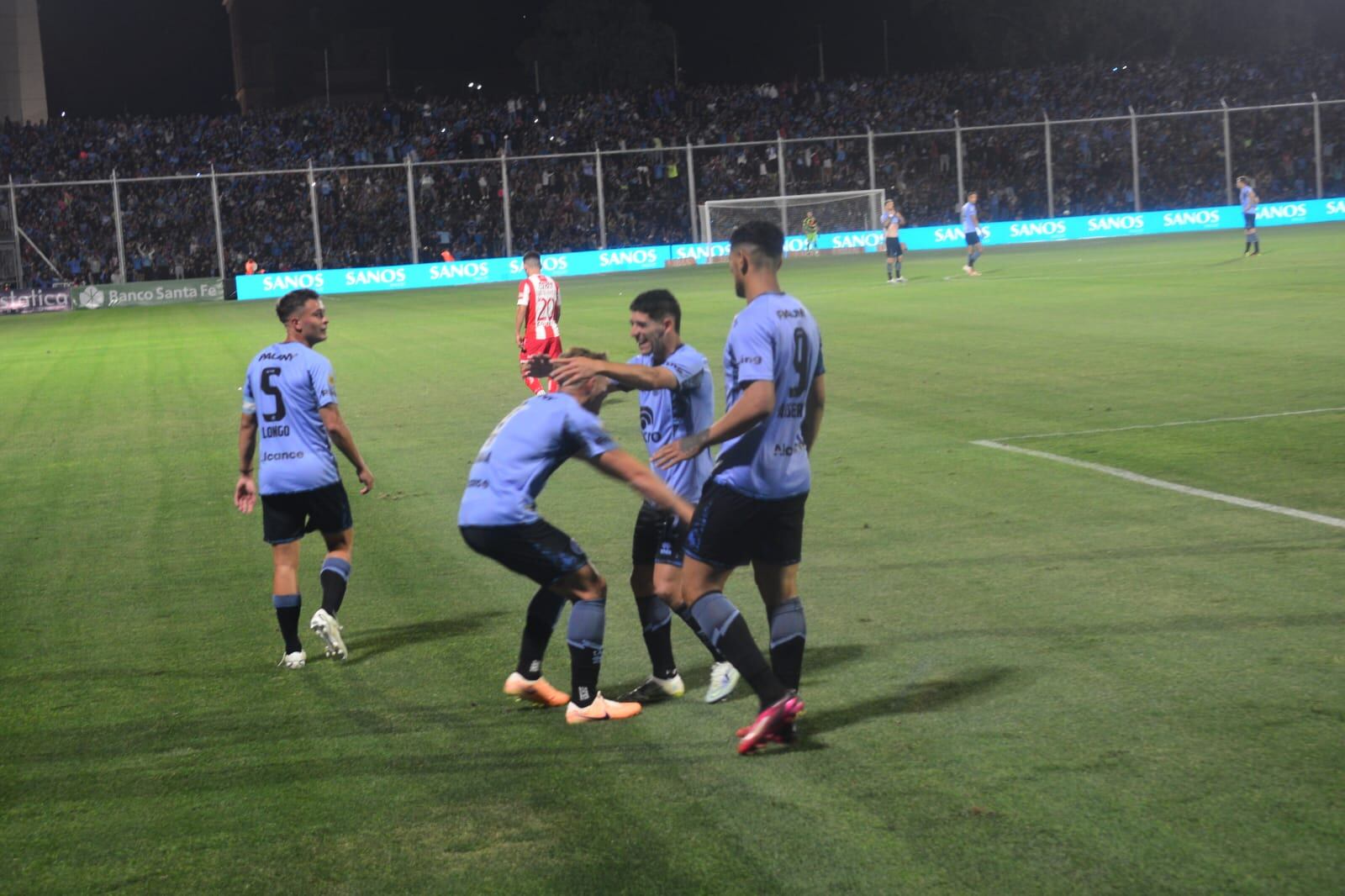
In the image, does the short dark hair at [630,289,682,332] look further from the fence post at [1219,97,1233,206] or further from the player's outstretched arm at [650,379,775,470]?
the fence post at [1219,97,1233,206]

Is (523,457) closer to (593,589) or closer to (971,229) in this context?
(593,589)

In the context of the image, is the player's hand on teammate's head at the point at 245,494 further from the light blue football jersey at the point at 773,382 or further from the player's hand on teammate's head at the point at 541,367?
the light blue football jersey at the point at 773,382

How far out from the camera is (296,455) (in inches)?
292

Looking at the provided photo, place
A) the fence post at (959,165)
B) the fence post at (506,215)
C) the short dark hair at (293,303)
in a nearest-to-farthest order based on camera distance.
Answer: the short dark hair at (293,303)
the fence post at (506,215)
the fence post at (959,165)

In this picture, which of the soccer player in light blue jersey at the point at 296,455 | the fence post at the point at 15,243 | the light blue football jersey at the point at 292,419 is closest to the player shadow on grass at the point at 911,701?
the soccer player in light blue jersey at the point at 296,455

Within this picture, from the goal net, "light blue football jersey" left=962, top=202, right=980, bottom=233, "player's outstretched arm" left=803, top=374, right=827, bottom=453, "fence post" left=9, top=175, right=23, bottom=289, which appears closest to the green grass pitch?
"player's outstretched arm" left=803, top=374, right=827, bottom=453

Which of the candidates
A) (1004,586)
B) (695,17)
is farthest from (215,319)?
(695,17)

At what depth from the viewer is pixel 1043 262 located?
38594mm

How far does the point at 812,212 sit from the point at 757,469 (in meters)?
46.7

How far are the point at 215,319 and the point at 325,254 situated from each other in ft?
43.4

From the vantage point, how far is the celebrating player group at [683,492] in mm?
5598

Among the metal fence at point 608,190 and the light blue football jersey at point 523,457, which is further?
the metal fence at point 608,190

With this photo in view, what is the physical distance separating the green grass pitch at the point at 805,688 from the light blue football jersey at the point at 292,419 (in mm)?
959

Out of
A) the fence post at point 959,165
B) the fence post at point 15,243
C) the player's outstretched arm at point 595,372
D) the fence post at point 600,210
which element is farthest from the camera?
the fence post at point 959,165
